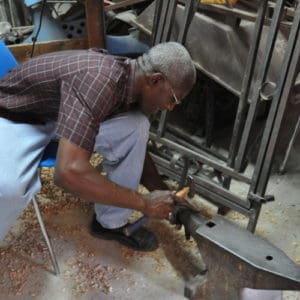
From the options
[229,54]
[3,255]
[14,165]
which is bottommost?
[3,255]

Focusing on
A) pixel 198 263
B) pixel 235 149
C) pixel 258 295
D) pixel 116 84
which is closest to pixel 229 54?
pixel 235 149

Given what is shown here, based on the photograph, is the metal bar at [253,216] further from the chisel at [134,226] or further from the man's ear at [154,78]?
the man's ear at [154,78]

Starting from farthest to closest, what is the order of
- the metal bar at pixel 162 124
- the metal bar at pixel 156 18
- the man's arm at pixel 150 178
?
the metal bar at pixel 162 124, the metal bar at pixel 156 18, the man's arm at pixel 150 178

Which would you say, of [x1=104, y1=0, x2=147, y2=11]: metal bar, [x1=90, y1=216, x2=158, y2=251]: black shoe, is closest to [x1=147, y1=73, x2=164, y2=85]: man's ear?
[x1=90, y1=216, x2=158, y2=251]: black shoe

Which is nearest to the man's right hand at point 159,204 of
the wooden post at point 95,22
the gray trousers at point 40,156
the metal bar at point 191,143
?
the gray trousers at point 40,156

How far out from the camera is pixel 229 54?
6.71 feet

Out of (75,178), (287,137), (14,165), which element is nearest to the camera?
(75,178)

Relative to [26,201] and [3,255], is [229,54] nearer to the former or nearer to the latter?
[26,201]

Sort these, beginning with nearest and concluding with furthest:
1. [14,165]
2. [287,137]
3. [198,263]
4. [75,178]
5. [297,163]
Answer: [75,178], [14,165], [198,263], [297,163], [287,137]

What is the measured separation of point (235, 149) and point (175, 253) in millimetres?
510

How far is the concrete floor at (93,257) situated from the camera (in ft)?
5.57

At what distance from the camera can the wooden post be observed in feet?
7.16

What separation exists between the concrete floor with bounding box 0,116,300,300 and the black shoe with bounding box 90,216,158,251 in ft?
0.08

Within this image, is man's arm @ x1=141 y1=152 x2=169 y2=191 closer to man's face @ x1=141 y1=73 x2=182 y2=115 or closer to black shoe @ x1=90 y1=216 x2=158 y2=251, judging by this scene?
black shoe @ x1=90 y1=216 x2=158 y2=251
